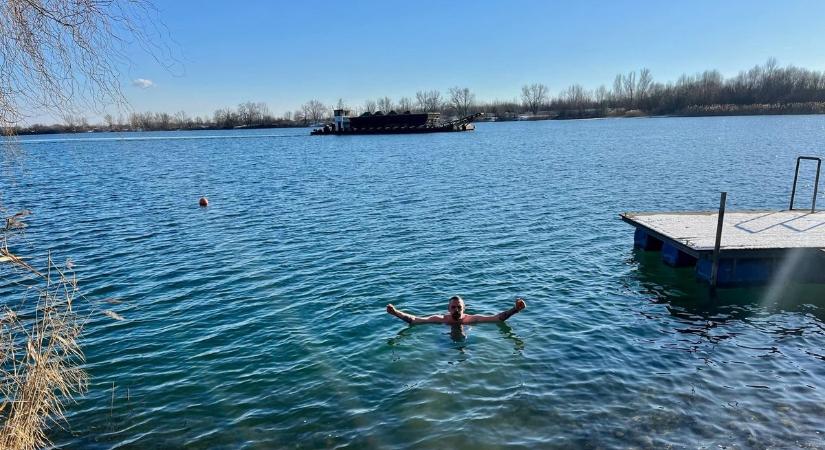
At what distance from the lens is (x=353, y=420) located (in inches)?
370

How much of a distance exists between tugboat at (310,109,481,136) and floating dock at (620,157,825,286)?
411 ft

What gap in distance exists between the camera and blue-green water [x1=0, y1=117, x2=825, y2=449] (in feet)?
30.1

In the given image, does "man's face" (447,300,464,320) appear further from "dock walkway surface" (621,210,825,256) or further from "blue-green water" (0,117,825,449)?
"dock walkway surface" (621,210,825,256)

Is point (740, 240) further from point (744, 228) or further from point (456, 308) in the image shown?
point (456, 308)

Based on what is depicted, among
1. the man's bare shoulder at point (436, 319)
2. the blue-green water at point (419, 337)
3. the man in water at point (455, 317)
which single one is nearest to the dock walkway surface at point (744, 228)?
the blue-green water at point (419, 337)

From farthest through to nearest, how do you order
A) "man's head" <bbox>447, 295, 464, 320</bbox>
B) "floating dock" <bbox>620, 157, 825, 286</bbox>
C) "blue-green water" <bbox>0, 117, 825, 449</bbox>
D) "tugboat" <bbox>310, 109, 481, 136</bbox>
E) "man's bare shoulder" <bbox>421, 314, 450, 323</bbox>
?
1. "tugboat" <bbox>310, 109, 481, 136</bbox>
2. "floating dock" <bbox>620, 157, 825, 286</bbox>
3. "man's bare shoulder" <bbox>421, 314, 450, 323</bbox>
4. "man's head" <bbox>447, 295, 464, 320</bbox>
5. "blue-green water" <bbox>0, 117, 825, 449</bbox>

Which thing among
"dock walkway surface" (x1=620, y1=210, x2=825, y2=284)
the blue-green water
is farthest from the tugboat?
"dock walkway surface" (x1=620, y1=210, x2=825, y2=284)

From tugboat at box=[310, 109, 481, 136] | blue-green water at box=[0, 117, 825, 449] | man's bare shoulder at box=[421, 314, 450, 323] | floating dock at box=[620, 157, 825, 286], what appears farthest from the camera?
tugboat at box=[310, 109, 481, 136]

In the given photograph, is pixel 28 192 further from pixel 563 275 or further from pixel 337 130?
pixel 337 130

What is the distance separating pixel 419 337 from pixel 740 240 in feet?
33.9

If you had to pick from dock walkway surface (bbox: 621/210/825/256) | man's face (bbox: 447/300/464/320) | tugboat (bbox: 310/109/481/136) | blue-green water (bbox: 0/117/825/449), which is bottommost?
blue-green water (bbox: 0/117/825/449)

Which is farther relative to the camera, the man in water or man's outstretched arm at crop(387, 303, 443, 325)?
man's outstretched arm at crop(387, 303, 443, 325)

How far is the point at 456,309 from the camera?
1302 centimetres

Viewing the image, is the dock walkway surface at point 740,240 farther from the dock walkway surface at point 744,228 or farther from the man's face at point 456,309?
A: the man's face at point 456,309
